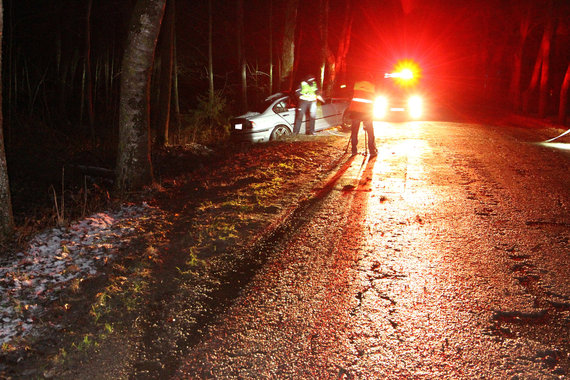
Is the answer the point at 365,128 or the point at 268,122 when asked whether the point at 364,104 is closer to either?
the point at 365,128

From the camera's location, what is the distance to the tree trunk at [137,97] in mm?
7520

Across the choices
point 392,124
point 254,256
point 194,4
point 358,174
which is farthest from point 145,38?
point 194,4

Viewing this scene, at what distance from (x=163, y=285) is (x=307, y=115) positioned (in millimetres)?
11495

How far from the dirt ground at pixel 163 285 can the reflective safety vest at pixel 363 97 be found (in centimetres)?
318

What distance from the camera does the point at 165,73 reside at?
522 inches

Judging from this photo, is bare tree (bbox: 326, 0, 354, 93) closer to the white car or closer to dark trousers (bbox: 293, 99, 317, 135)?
the white car

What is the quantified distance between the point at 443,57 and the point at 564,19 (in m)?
56.8

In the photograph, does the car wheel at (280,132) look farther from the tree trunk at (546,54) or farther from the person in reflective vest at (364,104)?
the tree trunk at (546,54)

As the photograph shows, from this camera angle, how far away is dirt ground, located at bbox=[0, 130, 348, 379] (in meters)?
3.53

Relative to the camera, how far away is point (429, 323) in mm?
4012

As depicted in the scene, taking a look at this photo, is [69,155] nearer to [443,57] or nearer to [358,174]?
[358,174]

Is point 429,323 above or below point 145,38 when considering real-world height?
below

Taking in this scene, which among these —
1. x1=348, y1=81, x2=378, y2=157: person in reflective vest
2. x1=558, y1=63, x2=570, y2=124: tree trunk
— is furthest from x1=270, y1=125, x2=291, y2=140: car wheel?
x1=558, y1=63, x2=570, y2=124: tree trunk

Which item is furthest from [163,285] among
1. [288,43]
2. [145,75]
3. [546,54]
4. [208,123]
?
[546,54]
